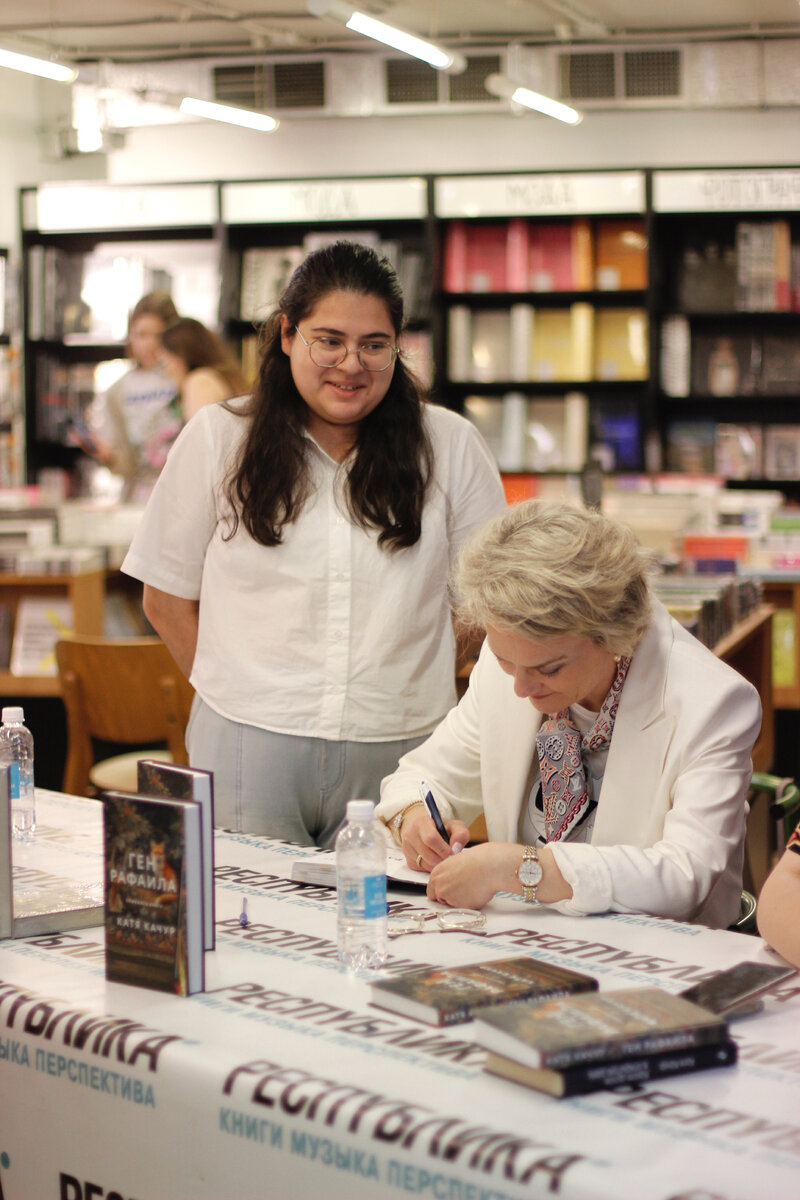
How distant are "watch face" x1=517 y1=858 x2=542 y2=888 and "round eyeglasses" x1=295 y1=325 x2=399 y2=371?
929mm

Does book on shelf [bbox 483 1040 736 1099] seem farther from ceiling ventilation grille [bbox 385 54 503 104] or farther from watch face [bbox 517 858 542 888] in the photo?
ceiling ventilation grille [bbox 385 54 503 104]

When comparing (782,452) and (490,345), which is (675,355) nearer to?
(782,452)

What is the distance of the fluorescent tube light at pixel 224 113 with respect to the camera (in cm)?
655

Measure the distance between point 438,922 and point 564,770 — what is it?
1.24 ft

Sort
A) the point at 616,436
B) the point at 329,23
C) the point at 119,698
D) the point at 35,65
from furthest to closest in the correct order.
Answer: the point at 329,23 → the point at 616,436 → the point at 35,65 → the point at 119,698

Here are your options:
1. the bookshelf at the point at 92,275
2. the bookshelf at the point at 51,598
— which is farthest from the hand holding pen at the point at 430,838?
the bookshelf at the point at 92,275

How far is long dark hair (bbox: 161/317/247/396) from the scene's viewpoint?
4.69 m

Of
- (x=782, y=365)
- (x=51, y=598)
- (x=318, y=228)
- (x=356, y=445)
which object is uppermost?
(x=318, y=228)

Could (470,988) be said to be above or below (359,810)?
below

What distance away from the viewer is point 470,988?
4.51 feet

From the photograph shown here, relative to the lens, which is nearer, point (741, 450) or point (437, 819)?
point (437, 819)

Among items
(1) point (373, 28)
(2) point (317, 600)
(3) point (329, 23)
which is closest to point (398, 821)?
(2) point (317, 600)

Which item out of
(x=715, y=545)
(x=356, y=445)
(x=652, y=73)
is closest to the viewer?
(x=356, y=445)

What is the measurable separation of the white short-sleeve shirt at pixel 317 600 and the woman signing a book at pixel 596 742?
1.02 feet
